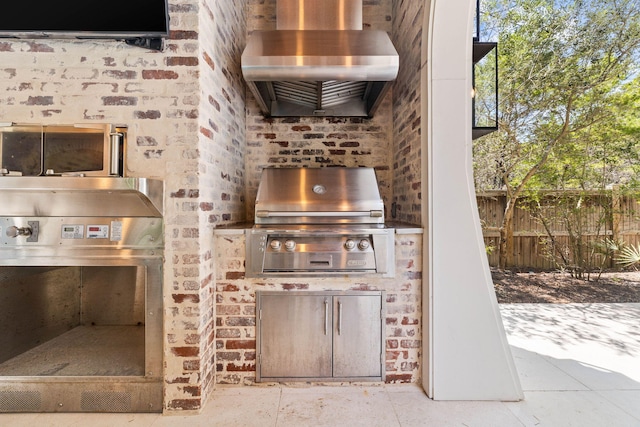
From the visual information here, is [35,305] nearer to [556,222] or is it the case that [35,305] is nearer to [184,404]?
[184,404]

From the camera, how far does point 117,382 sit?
161 centimetres

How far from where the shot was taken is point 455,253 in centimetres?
Answer: 176

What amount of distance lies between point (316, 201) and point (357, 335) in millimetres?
985

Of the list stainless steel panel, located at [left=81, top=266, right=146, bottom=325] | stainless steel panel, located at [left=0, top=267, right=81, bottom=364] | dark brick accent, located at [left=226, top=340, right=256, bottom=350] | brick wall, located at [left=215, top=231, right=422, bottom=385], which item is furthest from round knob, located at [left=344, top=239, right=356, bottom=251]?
stainless steel panel, located at [left=0, top=267, right=81, bottom=364]

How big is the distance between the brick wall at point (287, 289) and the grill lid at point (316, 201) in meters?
0.31

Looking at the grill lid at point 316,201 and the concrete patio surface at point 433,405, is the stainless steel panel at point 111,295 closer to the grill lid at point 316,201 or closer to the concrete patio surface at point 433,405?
the concrete patio surface at point 433,405

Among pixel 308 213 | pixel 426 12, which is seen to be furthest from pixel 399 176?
pixel 426 12

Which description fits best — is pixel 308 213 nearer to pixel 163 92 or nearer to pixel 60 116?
pixel 163 92

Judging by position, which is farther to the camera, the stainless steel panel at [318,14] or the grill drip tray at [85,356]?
the stainless steel panel at [318,14]

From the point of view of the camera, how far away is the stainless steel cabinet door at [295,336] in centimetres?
184

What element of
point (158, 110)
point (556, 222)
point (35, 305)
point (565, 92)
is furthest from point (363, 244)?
point (556, 222)

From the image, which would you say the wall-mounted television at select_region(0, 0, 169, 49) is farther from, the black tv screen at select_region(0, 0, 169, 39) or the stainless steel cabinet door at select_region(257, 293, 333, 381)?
the stainless steel cabinet door at select_region(257, 293, 333, 381)

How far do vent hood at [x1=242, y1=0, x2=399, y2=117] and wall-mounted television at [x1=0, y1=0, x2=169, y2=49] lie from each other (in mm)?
533

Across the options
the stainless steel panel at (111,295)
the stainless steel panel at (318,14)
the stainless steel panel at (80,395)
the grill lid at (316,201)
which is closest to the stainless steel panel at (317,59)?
the stainless steel panel at (318,14)
